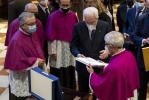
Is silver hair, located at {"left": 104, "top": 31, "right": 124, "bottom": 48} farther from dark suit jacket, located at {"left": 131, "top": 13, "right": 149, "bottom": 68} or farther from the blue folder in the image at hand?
dark suit jacket, located at {"left": 131, "top": 13, "right": 149, "bottom": 68}

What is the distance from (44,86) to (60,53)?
5.45ft

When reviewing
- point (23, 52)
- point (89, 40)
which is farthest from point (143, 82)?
point (23, 52)

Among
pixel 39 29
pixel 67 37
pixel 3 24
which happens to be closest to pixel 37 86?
pixel 39 29

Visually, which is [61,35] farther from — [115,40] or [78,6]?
[78,6]

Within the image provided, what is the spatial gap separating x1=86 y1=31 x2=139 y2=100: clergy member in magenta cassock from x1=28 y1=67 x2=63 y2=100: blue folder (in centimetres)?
45

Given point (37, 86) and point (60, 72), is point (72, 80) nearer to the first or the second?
point (60, 72)

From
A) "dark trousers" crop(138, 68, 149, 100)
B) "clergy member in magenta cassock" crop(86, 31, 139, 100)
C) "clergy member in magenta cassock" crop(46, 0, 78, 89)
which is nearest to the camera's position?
"clergy member in magenta cassock" crop(86, 31, 139, 100)

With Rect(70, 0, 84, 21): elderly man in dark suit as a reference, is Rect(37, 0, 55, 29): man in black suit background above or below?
above

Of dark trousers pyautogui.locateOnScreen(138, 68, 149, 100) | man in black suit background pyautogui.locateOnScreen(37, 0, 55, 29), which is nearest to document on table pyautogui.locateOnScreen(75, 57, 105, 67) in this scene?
dark trousers pyautogui.locateOnScreen(138, 68, 149, 100)

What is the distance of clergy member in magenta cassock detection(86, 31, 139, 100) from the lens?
2.80 metres

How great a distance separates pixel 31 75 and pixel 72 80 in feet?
6.27

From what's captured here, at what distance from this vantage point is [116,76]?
279 centimetres

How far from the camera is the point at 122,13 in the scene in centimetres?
575

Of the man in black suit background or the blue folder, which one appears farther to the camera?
the man in black suit background
